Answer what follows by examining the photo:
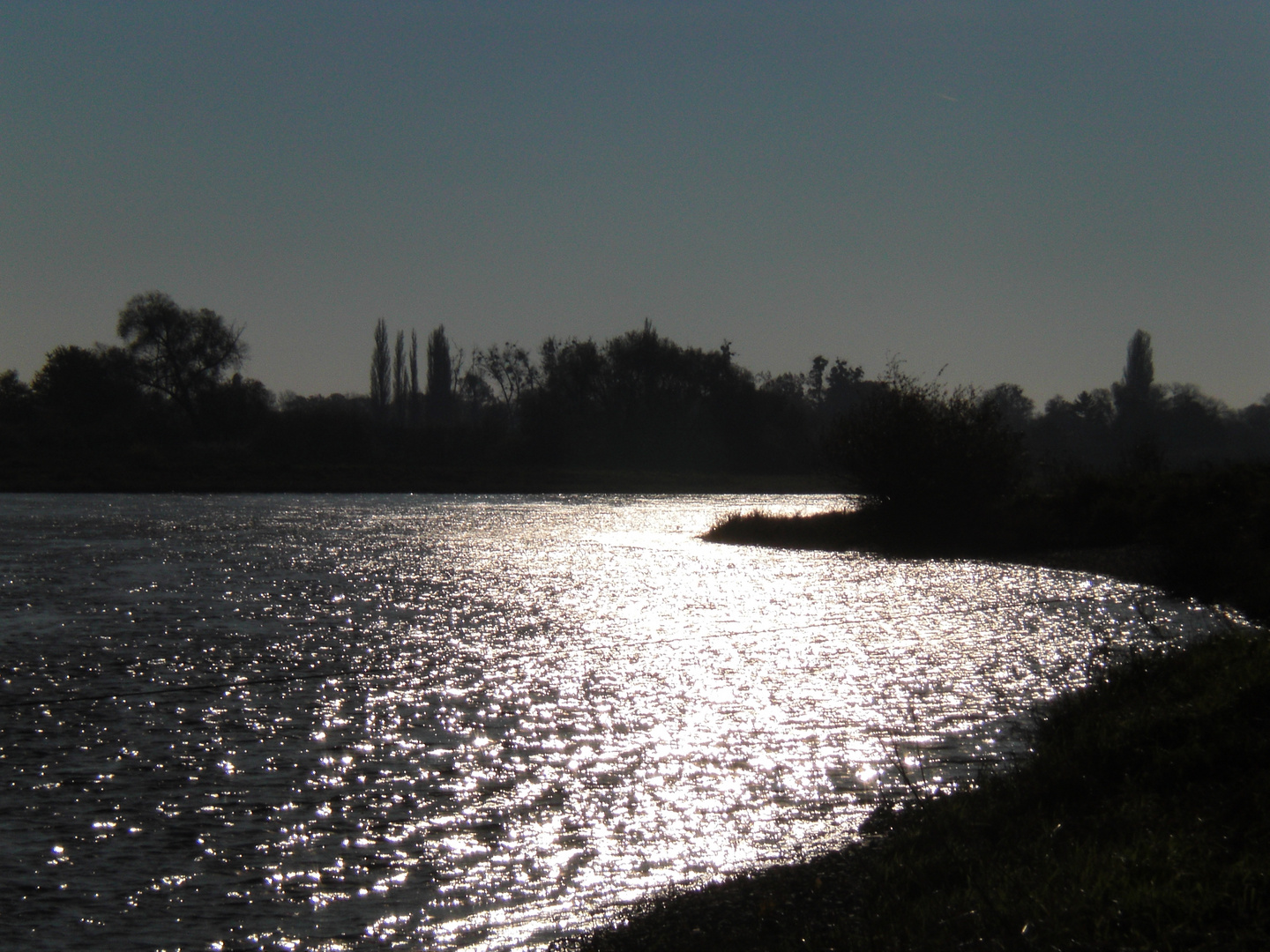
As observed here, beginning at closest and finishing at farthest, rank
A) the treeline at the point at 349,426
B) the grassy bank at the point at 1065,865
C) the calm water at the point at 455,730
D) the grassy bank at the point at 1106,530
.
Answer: the grassy bank at the point at 1065,865
the calm water at the point at 455,730
the grassy bank at the point at 1106,530
the treeline at the point at 349,426

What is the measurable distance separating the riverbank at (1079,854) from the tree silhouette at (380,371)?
133 m

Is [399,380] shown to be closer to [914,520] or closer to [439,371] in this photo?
[439,371]

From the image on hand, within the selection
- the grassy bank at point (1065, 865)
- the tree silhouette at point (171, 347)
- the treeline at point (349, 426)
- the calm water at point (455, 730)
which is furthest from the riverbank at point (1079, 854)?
the tree silhouette at point (171, 347)

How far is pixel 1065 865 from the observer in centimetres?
530

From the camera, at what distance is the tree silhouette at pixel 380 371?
13800 centimetres

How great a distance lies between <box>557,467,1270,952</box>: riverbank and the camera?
15.0ft

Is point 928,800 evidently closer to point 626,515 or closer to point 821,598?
point 821,598

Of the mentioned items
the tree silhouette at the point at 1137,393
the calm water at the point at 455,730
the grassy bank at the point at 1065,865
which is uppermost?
the tree silhouette at the point at 1137,393

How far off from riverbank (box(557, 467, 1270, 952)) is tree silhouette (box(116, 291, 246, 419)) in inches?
3478

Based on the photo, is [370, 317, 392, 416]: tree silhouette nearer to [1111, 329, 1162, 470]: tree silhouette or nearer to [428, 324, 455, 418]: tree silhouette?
[428, 324, 455, 418]: tree silhouette

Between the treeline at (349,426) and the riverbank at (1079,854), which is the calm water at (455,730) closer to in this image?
the riverbank at (1079,854)

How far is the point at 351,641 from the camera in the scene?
14.3 meters

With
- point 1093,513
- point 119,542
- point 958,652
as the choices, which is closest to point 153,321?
point 119,542

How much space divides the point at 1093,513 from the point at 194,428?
71.3 metres
